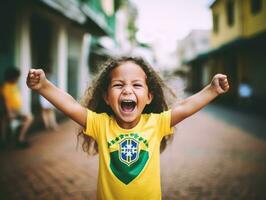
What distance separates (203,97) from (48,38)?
418 inches

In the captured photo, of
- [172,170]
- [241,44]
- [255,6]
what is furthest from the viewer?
[255,6]

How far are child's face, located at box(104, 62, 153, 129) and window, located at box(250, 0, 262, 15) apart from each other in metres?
16.4

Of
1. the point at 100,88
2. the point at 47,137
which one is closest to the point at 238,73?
the point at 47,137

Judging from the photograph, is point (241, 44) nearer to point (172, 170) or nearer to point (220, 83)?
point (172, 170)

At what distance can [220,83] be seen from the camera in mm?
2121

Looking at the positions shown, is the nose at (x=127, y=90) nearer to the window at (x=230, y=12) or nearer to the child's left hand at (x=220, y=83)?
the child's left hand at (x=220, y=83)

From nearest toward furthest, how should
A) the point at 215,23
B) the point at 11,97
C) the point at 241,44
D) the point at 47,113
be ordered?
the point at 11,97
the point at 47,113
the point at 241,44
the point at 215,23

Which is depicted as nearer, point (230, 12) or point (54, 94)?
point (54, 94)

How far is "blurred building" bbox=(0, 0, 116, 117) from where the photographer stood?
8.51 m

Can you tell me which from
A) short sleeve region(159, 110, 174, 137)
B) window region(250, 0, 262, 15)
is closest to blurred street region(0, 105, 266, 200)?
short sleeve region(159, 110, 174, 137)

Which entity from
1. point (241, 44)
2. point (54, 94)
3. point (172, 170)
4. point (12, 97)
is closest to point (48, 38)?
point (12, 97)

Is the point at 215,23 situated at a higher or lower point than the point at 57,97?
higher

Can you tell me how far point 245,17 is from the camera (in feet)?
62.4

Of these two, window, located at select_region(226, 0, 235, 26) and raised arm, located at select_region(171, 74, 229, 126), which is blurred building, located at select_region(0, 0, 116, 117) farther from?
window, located at select_region(226, 0, 235, 26)
